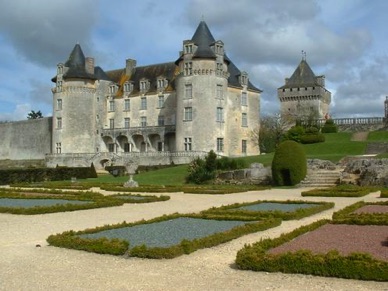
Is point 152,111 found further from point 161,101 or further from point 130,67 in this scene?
point 130,67

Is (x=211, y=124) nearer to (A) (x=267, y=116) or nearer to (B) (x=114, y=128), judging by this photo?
(B) (x=114, y=128)

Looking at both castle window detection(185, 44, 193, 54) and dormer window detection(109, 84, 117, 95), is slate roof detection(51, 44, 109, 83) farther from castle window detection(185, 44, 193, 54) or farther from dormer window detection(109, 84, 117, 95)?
castle window detection(185, 44, 193, 54)

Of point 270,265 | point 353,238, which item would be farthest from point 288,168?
point 270,265

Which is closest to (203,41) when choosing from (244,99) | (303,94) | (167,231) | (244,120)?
(244,99)

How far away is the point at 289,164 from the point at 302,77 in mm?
48999

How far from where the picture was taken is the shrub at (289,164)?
2272cm

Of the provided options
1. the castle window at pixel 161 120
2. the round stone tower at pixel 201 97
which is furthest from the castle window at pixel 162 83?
the round stone tower at pixel 201 97

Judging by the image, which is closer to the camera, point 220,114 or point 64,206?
point 64,206

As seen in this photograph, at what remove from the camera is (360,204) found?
1270 centimetres

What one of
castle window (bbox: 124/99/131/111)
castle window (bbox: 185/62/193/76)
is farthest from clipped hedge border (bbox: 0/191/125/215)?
castle window (bbox: 124/99/131/111)

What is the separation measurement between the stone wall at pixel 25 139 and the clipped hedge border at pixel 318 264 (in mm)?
50659

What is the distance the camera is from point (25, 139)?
2223 inches

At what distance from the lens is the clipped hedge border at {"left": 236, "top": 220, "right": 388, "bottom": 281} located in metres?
5.23

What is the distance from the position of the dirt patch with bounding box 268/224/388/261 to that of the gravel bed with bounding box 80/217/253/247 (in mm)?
1621
